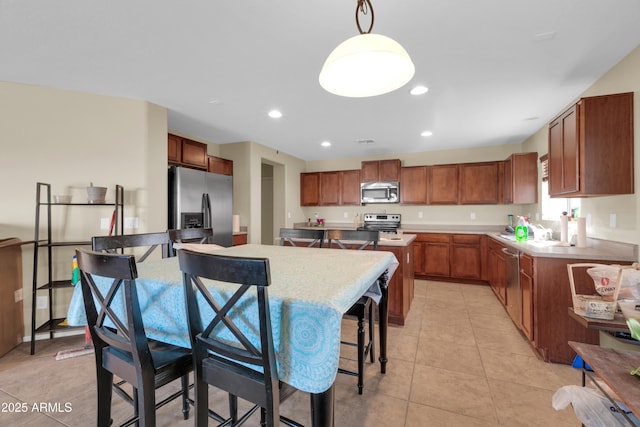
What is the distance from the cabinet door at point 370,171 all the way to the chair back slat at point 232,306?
477cm

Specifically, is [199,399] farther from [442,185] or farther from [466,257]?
[442,185]

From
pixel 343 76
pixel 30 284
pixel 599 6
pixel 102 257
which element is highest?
pixel 599 6

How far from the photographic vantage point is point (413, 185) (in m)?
5.29

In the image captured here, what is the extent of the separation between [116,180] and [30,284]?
3.94ft

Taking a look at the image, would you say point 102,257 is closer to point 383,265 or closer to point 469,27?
point 383,265

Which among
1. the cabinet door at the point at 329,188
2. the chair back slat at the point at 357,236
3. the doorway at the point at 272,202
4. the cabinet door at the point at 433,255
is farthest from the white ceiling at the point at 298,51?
the cabinet door at the point at 329,188

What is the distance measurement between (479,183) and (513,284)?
246 cm

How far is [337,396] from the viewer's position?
182cm

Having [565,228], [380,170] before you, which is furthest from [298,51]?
[380,170]

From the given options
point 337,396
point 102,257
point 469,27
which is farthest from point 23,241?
point 469,27

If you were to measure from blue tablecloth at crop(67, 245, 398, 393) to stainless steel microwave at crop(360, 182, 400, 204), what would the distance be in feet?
12.2

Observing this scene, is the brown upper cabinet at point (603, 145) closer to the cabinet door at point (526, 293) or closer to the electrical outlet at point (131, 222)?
the cabinet door at point (526, 293)

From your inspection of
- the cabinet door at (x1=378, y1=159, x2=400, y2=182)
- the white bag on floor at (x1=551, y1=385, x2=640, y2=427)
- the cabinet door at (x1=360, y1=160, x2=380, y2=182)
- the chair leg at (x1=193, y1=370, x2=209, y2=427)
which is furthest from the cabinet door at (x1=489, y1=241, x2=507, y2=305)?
the chair leg at (x1=193, y1=370, x2=209, y2=427)

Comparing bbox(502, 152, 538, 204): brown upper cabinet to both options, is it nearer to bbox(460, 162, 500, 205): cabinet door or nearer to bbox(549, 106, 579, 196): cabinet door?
bbox(460, 162, 500, 205): cabinet door
